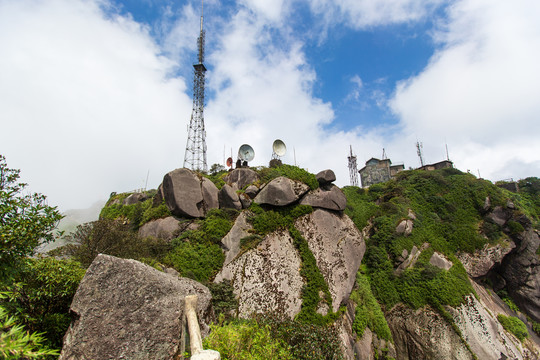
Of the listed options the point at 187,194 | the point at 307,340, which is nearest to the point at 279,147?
the point at 187,194

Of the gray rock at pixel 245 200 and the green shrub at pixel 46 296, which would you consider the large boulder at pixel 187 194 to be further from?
the green shrub at pixel 46 296

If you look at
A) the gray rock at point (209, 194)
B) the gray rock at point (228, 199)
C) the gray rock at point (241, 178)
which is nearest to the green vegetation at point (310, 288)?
the gray rock at point (228, 199)

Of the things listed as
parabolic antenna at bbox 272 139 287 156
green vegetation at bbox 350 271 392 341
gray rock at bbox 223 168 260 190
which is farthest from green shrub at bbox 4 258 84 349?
parabolic antenna at bbox 272 139 287 156

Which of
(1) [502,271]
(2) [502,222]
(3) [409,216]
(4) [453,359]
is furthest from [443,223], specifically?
(4) [453,359]

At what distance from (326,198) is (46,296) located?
17.3 meters

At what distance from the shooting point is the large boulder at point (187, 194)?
2045cm

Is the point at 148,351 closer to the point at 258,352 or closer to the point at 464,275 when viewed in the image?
the point at 258,352

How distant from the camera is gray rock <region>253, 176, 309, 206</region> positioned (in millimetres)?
19672

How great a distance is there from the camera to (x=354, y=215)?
3023 cm

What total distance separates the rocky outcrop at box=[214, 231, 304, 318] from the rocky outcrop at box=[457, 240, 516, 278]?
1907 cm

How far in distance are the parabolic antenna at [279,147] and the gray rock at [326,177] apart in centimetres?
746

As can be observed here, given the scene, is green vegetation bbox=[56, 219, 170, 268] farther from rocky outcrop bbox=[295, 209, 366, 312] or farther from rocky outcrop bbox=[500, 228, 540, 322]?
rocky outcrop bbox=[500, 228, 540, 322]

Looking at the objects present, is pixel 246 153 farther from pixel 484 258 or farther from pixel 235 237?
pixel 484 258

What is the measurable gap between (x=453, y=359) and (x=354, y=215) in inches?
592
